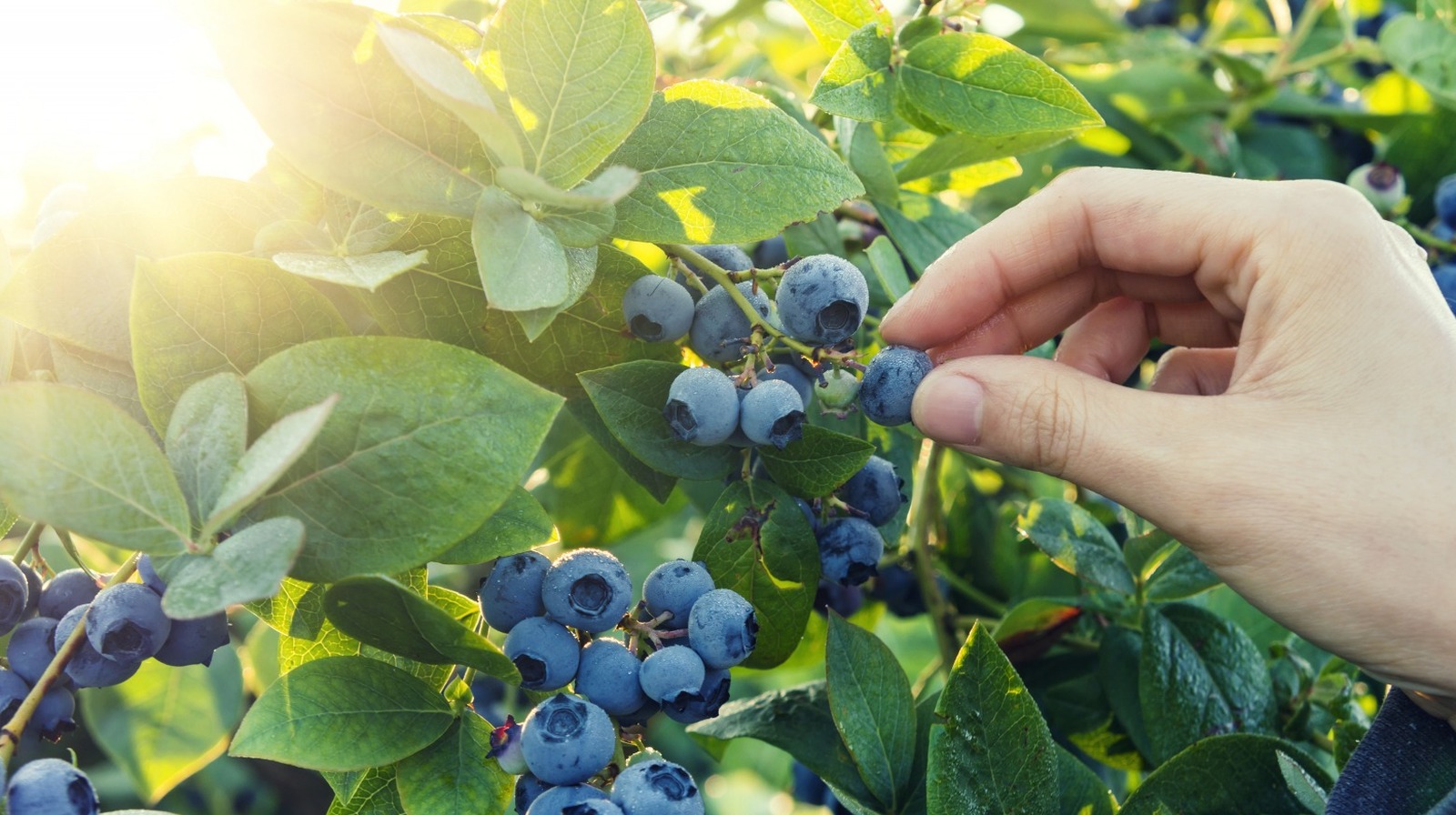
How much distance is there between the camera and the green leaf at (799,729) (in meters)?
1.16

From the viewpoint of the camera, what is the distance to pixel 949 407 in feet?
3.55

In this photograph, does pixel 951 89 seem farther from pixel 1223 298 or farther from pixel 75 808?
pixel 75 808

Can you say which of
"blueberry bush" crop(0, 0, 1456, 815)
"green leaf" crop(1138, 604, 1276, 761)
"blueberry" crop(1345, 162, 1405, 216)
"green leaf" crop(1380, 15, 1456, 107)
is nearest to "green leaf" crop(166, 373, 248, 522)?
"blueberry bush" crop(0, 0, 1456, 815)

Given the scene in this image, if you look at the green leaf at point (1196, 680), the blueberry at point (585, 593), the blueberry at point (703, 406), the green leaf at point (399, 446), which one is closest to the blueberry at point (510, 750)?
the blueberry at point (585, 593)

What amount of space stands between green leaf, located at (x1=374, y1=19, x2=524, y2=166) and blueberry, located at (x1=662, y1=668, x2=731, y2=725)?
491mm

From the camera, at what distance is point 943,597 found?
176 centimetres

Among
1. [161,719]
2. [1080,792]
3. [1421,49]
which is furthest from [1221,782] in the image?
[1421,49]

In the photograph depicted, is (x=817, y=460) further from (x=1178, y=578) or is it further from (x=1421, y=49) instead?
(x=1421, y=49)

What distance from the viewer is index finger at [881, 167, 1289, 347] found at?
116 cm

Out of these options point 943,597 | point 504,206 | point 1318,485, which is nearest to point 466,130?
point 504,206

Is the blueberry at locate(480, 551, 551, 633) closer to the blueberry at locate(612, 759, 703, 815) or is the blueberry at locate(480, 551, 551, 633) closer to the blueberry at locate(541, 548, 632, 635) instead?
the blueberry at locate(541, 548, 632, 635)

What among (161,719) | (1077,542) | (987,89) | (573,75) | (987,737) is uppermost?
(573,75)

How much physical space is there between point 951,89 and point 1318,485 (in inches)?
Result: 22.3

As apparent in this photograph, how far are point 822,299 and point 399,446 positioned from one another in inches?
16.7
